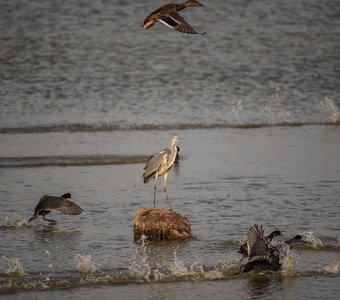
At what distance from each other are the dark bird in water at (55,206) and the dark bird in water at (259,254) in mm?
3109

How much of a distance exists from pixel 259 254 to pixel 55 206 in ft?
11.2

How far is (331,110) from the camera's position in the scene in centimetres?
2097

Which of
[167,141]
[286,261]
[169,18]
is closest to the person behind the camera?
[286,261]

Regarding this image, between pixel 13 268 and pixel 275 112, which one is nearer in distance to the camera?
pixel 13 268

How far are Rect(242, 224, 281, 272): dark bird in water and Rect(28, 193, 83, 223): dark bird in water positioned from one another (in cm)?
311

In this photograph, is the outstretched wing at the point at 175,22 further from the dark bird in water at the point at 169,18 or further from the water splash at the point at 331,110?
the water splash at the point at 331,110

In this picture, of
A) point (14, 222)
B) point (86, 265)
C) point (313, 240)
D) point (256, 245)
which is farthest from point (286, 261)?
point (14, 222)

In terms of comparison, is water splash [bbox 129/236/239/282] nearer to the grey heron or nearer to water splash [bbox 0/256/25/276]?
water splash [bbox 0/256/25/276]

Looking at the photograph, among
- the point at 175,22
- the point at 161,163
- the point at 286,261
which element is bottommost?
the point at 286,261

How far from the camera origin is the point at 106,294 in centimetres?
1045

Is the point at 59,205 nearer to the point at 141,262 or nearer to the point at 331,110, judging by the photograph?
the point at 141,262

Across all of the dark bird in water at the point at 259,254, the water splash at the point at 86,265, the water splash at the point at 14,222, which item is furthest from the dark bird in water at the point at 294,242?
the water splash at the point at 14,222

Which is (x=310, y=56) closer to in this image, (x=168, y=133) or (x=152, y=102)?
(x=152, y=102)

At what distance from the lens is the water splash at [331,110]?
2069cm
